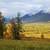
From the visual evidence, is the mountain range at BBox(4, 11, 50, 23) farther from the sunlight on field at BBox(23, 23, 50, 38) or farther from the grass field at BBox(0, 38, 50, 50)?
the grass field at BBox(0, 38, 50, 50)

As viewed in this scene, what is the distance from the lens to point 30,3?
441 centimetres

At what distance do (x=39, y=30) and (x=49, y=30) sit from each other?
0.19 m

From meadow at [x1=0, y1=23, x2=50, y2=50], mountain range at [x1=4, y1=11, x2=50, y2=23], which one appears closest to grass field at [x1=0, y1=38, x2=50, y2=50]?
meadow at [x1=0, y1=23, x2=50, y2=50]

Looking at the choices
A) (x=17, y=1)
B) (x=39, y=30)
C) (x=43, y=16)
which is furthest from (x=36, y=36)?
(x=17, y=1)

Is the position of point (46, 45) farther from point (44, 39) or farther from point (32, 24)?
point (32, 24)

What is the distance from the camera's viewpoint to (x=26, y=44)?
4285 millimetres

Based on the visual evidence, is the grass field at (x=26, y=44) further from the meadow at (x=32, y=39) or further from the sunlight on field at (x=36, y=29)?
the sunlight on field at (x=36, y=29)

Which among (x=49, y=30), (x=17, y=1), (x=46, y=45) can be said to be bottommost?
(x=46, y=45)

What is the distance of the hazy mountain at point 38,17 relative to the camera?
4290 millimetres

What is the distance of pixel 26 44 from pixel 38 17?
56 centimetres

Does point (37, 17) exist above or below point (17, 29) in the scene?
above

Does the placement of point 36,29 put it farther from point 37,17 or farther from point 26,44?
point 26,44

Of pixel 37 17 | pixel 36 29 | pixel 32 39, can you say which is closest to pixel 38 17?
pixel 37 17

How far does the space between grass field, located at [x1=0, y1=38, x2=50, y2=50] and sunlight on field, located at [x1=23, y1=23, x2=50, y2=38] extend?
11cm
